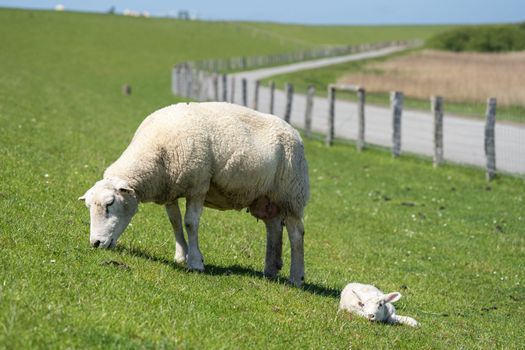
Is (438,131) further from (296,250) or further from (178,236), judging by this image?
(178,236)

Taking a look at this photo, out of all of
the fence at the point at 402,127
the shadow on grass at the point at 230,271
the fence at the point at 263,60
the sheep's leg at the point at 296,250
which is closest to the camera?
the shadow on grass at the point at 230,271

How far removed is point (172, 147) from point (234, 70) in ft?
218

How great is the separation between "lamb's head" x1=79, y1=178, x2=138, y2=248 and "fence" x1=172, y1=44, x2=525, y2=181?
1324 centimetres

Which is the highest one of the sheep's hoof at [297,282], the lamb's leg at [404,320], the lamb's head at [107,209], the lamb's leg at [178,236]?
the lamb's head at [107,209]

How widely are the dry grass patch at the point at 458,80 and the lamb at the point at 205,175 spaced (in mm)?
29468

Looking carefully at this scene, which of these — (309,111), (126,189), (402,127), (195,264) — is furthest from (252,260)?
(402,127)

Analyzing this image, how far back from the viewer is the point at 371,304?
345 inches

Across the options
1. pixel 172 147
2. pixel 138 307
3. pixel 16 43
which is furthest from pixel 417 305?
pixel 16 43

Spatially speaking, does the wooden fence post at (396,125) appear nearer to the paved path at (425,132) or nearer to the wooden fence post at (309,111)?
the paved path at (425,132)

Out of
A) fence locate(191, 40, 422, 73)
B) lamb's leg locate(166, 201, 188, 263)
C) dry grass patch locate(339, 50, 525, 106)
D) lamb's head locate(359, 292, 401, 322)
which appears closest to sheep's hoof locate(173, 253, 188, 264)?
lamb's leg locate(166, 201, 188, 263)

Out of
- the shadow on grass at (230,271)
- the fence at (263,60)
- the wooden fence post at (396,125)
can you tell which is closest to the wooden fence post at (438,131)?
the wooden fence post at (396,125)

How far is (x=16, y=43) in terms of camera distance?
256 feet

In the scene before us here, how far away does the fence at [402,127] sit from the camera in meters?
22.0

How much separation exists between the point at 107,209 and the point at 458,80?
4221cm
